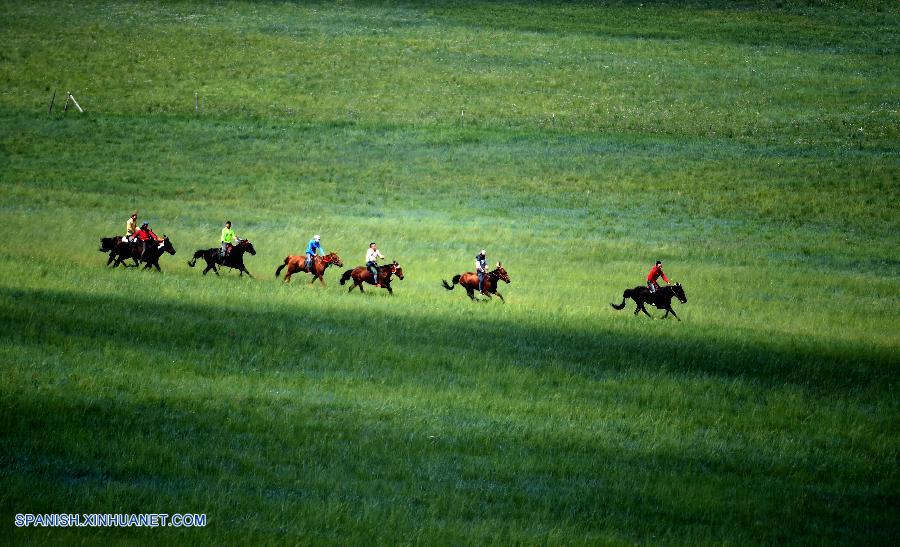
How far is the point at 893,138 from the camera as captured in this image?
6412 cm

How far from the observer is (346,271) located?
99.3 ft

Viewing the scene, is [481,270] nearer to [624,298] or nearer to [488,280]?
[488,280]

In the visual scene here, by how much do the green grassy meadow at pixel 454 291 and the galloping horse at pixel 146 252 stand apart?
3.07ft

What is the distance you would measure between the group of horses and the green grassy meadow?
0.69m

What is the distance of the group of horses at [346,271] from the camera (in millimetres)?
28000

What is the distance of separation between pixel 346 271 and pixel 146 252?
234 inches

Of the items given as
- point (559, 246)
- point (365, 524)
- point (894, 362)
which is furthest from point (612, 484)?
point (559, 246)

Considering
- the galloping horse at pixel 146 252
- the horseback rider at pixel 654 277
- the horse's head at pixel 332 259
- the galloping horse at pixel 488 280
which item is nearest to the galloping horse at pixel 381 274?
the horse's head at pixel 332 259

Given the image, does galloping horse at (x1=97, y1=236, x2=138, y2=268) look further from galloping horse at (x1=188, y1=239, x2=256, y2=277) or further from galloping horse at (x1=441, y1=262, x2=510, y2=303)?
galloping horse at (x1=441, y1=262, x2=510, y2=303)

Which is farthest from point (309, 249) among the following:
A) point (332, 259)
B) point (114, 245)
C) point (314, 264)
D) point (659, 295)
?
point (659, 295)

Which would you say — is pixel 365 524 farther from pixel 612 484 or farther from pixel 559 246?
pixel 559 246

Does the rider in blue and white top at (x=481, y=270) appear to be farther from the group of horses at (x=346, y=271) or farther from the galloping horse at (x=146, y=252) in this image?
the galloping horse at (x=146, y=252)

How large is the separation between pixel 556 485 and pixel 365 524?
314cm

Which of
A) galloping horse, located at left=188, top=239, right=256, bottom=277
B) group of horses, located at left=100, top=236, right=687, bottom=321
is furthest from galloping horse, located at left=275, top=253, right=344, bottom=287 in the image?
galloping horse, located at left=188, top=239, right=256, bottom=277
